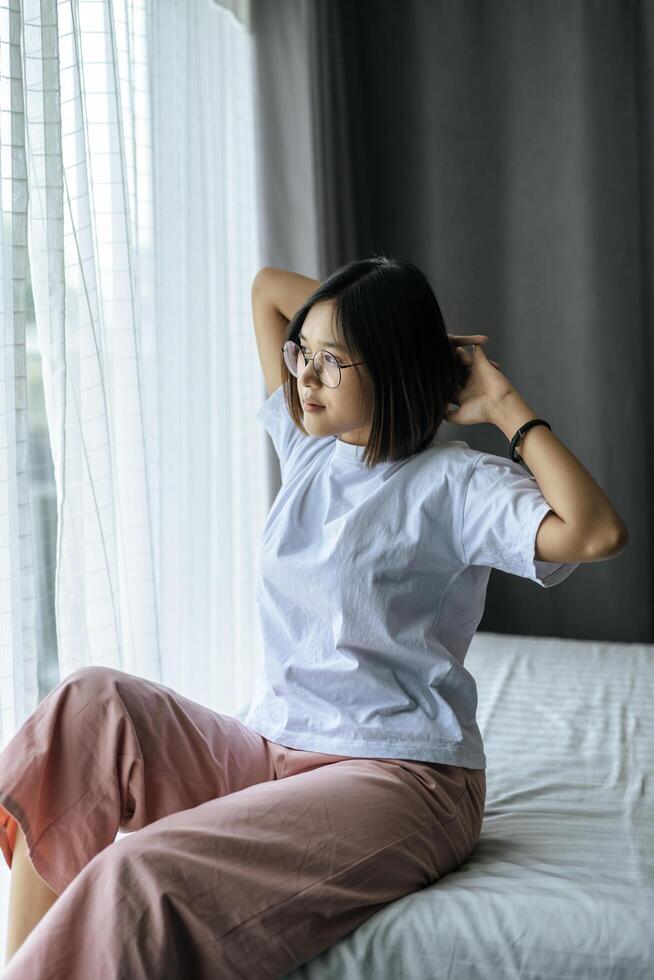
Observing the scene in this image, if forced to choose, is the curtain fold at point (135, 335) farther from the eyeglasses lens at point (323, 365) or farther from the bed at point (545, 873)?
the bed at point (545, 873)

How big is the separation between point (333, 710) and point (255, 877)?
30cm

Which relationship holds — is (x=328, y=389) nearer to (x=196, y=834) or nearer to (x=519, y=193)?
(x=196, y=834)

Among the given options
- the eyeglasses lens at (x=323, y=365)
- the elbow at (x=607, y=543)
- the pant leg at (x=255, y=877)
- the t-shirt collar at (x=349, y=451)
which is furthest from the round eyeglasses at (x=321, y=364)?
the pant leg at (x=255, y=877)

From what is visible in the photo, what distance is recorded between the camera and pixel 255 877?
0.92m

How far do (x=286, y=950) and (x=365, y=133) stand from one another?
244cm

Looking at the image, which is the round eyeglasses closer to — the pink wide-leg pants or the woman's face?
the woman's face

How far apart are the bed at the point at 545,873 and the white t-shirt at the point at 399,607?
0.52ft

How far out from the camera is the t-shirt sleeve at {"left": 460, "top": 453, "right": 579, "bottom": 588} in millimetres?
1084

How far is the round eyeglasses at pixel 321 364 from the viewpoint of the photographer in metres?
1.21

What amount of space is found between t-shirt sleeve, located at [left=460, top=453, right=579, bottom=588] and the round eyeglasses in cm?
21

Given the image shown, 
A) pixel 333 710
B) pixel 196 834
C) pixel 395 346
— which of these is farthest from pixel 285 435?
pixel 196 834

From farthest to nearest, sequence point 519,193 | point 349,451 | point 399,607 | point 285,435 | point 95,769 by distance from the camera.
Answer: point 519,193
point 285,435
point 349,451
point 399,607
point 95,769

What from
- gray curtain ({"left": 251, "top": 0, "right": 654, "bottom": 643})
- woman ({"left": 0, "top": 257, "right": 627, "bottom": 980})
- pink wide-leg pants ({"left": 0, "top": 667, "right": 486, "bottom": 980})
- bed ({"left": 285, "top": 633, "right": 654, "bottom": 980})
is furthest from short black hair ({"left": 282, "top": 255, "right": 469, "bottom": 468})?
gray curtain ({"left": 251, "top": 0, "right": 654, "bottom": 643})

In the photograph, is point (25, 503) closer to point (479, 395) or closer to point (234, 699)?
point (479, 395)
